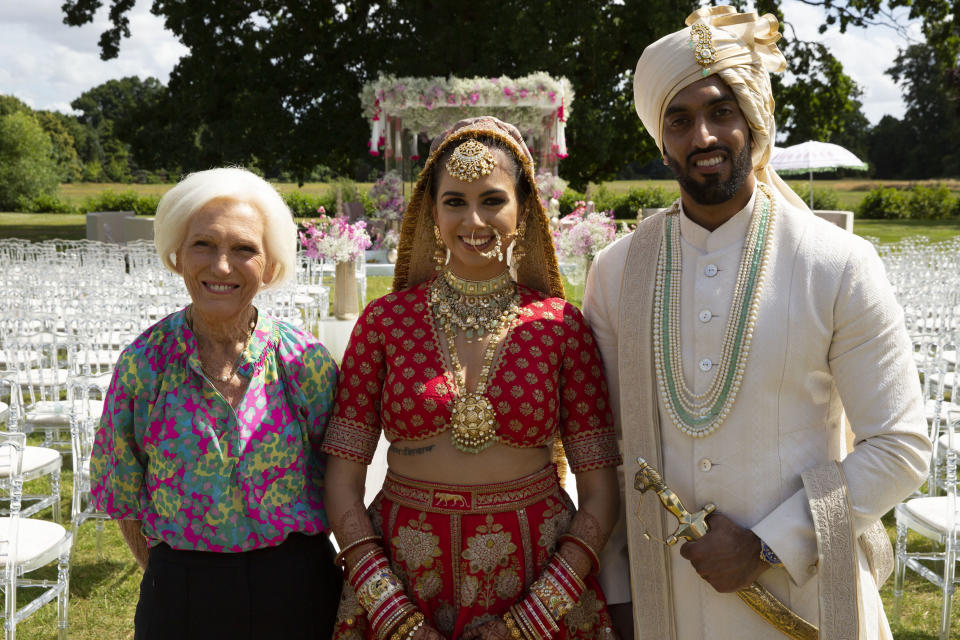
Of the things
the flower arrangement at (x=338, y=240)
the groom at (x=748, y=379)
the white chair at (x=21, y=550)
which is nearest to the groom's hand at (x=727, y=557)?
the groom at (x=748, y=379)

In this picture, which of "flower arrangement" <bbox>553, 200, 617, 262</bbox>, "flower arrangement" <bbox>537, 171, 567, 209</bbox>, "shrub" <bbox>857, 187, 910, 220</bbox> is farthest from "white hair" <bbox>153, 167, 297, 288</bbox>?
"shrub" <bbox>857, 187, 910, 220</bbox>

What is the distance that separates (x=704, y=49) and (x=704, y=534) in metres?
1.01

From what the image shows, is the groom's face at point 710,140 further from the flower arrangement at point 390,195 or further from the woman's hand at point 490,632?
the flower arrangement at point 390,195

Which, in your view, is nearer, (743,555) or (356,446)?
(743,555)

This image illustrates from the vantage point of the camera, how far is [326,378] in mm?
1979

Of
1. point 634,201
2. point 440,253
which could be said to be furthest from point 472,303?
point 634,201

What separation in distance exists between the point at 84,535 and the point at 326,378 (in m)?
3.75

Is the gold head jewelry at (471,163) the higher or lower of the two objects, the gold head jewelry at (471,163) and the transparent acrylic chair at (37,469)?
the higher

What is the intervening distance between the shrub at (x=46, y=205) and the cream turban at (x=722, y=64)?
37315mm

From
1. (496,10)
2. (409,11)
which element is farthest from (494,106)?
(409,11)

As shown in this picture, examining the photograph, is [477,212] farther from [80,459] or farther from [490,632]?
[80,459]

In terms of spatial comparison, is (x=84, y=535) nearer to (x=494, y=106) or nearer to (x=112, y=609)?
(x=112, y=609)

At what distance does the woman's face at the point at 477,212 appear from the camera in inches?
74.9

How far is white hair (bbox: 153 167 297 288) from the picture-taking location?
1803 millimetres
